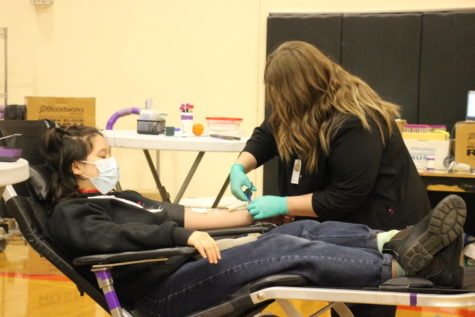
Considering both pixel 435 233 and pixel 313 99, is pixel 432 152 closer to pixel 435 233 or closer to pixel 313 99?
pixel 313 99

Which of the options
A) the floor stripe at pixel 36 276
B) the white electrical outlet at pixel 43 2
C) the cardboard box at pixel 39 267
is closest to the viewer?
the floor stripe at pixel 36 276

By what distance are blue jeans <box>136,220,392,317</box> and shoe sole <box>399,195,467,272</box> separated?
Answer: 0.10 meters

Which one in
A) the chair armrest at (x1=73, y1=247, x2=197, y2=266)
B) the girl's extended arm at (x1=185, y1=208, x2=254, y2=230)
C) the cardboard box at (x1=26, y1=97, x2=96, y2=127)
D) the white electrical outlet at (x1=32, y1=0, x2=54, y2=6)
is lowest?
the girl's extended arm at (x1=185, y1=208, x2=254, y2=230)

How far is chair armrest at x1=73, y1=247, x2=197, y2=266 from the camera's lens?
55.6 inches

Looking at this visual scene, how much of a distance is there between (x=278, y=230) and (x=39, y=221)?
671 millimetres

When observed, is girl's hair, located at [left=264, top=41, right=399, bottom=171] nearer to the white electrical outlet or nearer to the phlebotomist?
the phlebotomist

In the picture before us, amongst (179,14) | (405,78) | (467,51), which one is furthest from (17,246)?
(467,51)

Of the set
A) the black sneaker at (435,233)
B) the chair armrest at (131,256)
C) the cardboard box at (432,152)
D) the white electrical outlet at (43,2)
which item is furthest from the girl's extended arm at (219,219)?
A: the white electrical outlet at (43,2)

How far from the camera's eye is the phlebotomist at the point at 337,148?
5.92ft

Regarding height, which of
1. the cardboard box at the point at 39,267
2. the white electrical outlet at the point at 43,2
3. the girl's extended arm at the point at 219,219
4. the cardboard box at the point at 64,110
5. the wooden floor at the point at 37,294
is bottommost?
the cardboard box at the point at 39,267

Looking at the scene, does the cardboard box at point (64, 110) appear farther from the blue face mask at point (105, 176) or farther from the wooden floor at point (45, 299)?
the blue face mask at point (105, 176)

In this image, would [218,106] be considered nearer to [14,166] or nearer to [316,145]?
[316,145]

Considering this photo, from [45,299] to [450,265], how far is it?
2175 millimetres

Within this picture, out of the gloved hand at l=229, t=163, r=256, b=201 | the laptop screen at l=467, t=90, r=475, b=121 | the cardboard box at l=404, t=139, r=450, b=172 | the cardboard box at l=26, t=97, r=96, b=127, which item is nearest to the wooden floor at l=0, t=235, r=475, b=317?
the gloved hand at l=229, t=163, r=256, b=201
